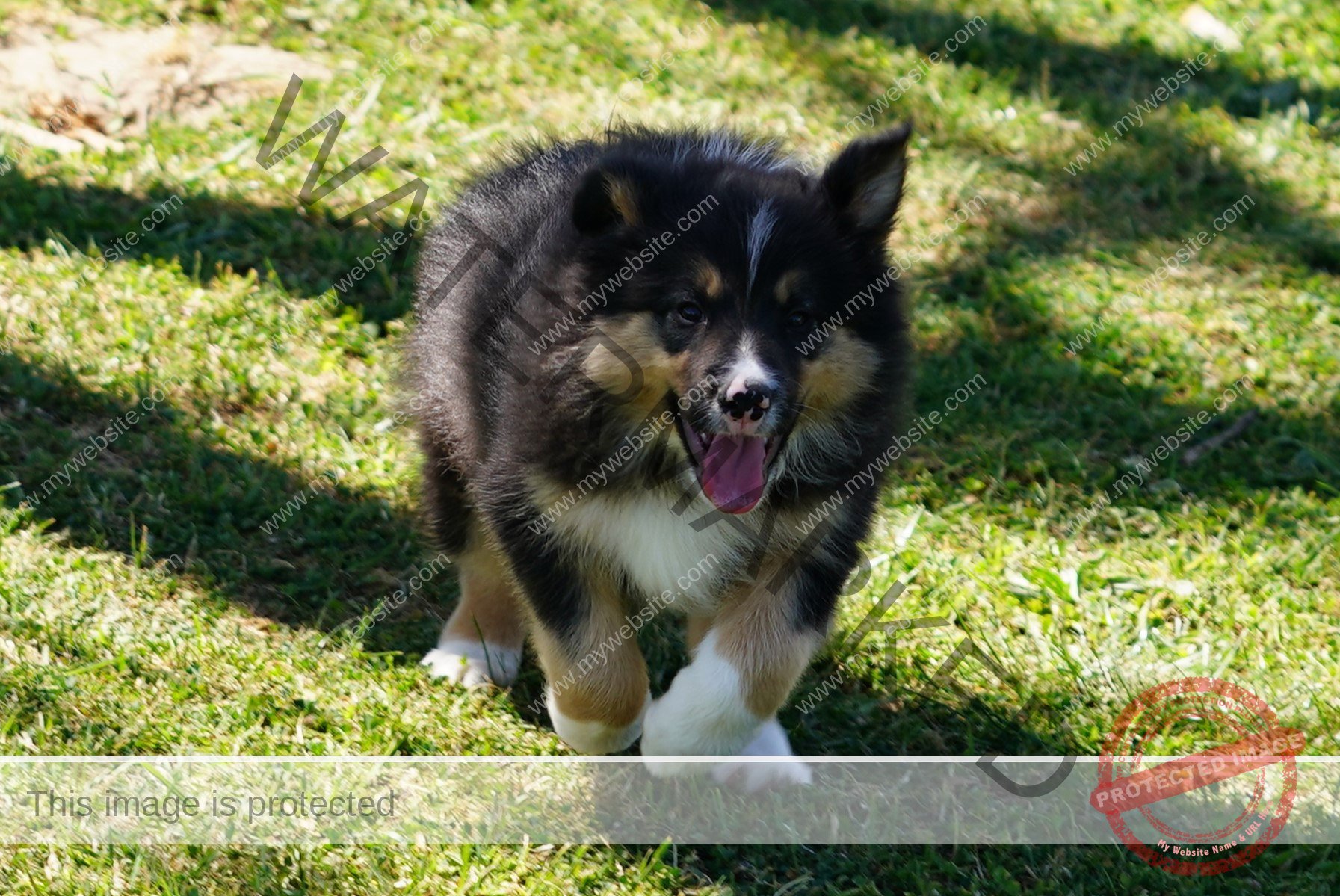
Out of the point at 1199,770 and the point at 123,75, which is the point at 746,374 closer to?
the point at 1199,770

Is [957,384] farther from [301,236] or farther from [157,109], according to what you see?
[157,109]

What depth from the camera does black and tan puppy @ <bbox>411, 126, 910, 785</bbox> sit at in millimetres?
3229

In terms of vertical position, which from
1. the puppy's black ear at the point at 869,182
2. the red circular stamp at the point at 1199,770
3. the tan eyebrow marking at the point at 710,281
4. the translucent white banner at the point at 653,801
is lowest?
the translucent white banner at the point at 653,801

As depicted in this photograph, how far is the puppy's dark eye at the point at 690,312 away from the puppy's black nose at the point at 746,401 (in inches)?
9.4

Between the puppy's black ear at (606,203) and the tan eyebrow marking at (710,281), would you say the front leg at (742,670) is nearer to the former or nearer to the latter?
the tan eyebrow marking at (710,281)

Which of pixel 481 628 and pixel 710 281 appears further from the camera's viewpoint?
pixel 481 628

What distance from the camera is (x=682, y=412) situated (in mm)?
3238

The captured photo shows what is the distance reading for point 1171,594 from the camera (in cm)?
445

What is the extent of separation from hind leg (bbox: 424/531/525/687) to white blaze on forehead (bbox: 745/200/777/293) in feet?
3.95

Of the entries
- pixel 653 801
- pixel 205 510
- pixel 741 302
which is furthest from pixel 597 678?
pixel 205 510

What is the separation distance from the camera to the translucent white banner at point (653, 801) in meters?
3.28

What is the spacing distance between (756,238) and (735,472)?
1.80 ft

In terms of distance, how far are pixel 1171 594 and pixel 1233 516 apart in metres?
0.55

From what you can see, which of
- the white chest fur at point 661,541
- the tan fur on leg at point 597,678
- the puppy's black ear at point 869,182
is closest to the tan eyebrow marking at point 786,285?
the puppy's black ear at point 869,182
